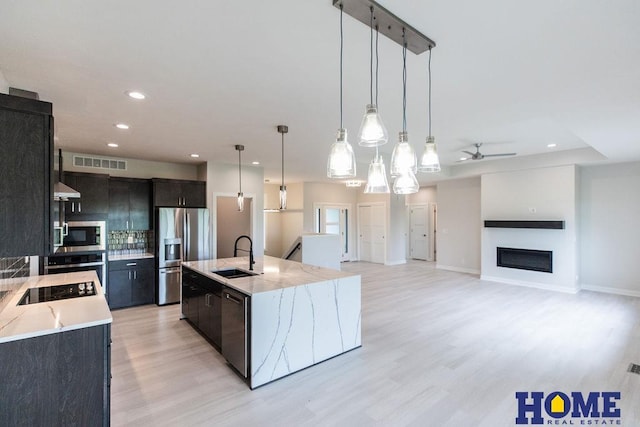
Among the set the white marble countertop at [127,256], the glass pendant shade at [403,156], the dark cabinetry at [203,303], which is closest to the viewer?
the glass pendant shade at [403,156]

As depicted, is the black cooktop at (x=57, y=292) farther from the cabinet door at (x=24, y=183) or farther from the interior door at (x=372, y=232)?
the interior door at (x=372, y=232)

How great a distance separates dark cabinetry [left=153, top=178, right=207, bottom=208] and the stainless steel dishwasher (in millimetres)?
3154

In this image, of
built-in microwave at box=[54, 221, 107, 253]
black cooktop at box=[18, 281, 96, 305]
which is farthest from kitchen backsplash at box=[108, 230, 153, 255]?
black cooktop at box=[18, 281, 96, 305]

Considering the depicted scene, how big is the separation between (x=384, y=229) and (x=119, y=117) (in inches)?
301

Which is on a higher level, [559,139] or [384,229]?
[559,139]

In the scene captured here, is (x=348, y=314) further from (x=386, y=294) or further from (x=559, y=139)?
(x=559, y=139)

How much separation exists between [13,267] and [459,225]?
27.6 feet

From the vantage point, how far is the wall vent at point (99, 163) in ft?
17.4

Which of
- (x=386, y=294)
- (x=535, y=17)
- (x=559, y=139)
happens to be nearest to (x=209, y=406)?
(x=535, y=17)

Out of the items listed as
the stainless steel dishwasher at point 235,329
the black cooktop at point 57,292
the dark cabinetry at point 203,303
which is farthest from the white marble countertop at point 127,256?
the stainless steel dishwasher at point 235,329

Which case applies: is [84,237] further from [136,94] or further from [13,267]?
[136,94]

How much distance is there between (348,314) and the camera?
3.39 meters

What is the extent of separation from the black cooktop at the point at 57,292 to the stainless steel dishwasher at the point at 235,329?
1.12 meters

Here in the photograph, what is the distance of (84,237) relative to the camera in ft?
16.0
